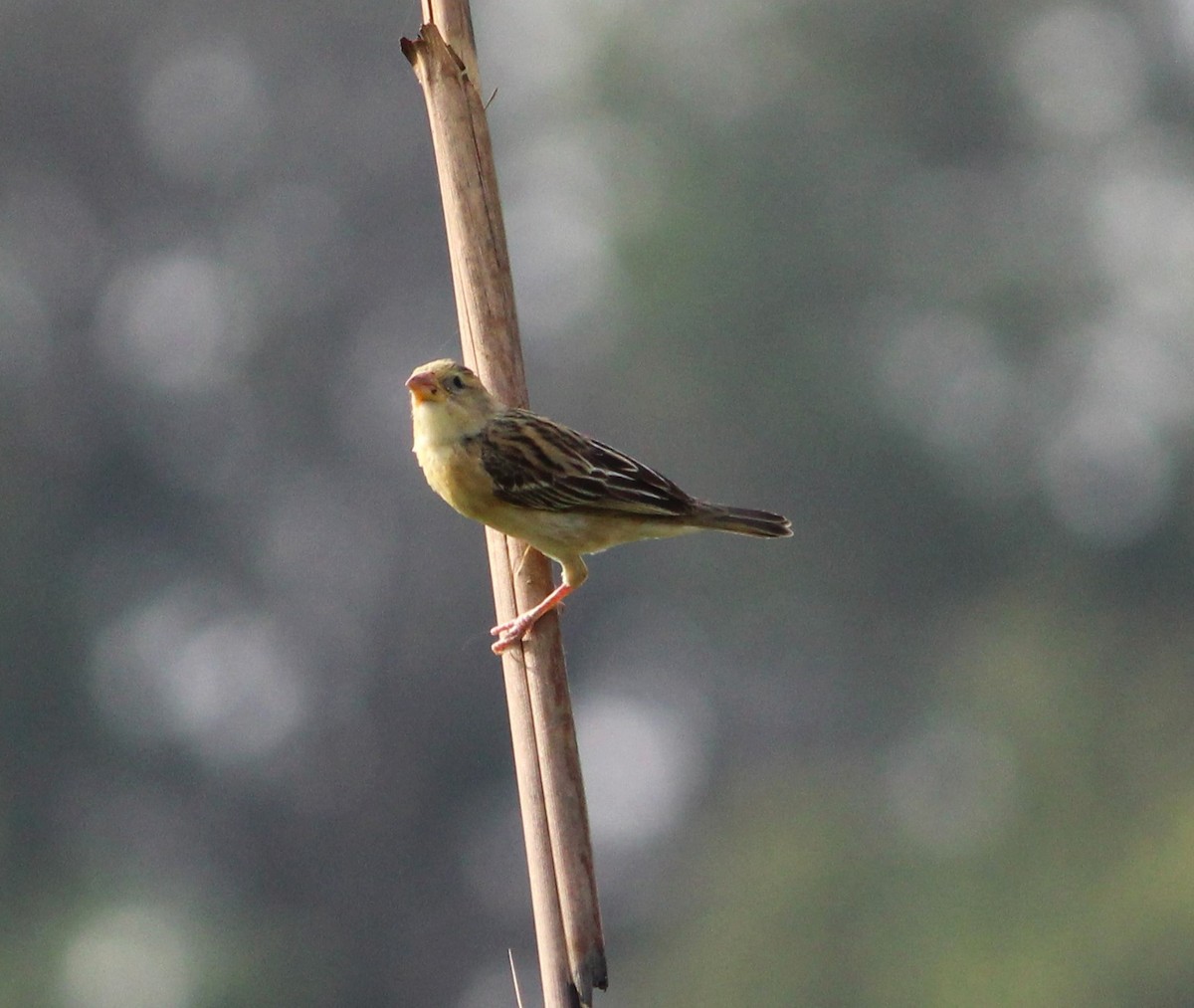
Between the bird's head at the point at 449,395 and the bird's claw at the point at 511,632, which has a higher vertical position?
the bird's head at the point at 449,395

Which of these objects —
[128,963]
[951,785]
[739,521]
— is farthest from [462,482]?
[951,785]

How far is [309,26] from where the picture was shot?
5047cm

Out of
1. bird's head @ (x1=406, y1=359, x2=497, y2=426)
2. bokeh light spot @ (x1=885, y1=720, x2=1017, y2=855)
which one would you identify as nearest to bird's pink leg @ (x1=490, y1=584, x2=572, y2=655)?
bird's head @ (x1=406, y1=359, x2=497, y2=426)

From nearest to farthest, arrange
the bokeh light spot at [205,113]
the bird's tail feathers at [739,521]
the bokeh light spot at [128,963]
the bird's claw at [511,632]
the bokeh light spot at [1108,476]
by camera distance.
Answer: the bird's claw at [511,632]
the bird's tail feathers at [739,521]
the bokeh light spot at [128,963]
the bokeh light spot at [1108,476]
the bokeh light spot at [205,113]

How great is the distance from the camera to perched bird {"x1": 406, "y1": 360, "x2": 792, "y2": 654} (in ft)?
23.8

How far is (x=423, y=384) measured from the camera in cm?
736

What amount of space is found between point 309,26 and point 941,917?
2628cm

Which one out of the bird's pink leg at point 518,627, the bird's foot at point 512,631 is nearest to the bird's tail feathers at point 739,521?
the bird's pink leg at point 518,627

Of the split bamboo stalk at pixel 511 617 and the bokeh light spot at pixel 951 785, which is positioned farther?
the bokeh light spot at pixel 951 785

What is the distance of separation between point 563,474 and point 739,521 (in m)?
0.70

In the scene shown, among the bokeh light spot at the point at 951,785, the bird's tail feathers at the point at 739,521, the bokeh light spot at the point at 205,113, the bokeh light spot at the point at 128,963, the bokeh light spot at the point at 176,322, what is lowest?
the bird's tail feathers at the point at 739,521

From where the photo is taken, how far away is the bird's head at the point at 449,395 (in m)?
7.26

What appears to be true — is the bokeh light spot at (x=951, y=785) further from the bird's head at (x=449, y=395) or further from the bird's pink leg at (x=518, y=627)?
the bird's pink leg at (x=518, y=627)

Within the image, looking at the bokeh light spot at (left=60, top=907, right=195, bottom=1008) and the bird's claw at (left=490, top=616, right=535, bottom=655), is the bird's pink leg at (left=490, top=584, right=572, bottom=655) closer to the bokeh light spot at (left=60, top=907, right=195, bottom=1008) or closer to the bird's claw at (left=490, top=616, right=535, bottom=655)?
the bird's claw at (left=490, top=616, right=535, bottom=655)
